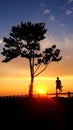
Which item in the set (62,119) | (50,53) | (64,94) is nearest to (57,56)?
(50,53)

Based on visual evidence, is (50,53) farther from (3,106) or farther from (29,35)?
(3,106)

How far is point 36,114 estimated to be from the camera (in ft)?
83.4

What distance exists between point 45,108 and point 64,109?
74.7 inches

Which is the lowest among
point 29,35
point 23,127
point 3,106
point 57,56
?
point 23,127

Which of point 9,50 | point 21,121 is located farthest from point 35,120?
point 9,50

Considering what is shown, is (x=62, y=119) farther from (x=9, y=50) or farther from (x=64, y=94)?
(x=9, y=50)

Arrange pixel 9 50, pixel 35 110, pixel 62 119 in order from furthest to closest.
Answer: pixel 9 50 → pixel 35 110 → pixel 62 119

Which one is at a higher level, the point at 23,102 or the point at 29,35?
the point at 29,35

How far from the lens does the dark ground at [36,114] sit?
72.1 feet

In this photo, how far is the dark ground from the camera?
865 inches

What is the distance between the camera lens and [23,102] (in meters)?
29.8

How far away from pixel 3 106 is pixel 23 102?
2.62 metres

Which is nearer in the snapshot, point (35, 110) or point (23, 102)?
point (35, 110)

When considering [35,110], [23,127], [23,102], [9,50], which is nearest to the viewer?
[23,127]
